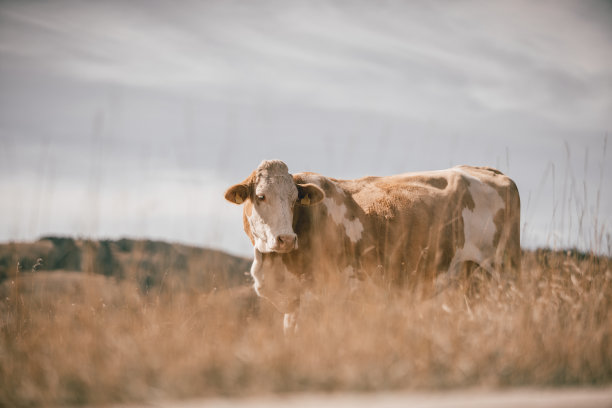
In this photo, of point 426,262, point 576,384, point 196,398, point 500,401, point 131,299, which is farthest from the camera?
point 426,262

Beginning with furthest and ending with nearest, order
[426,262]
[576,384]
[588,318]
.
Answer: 1. [426,262]
2. [588,318]
3. [576,384]

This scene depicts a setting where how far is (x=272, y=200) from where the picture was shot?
6266mm

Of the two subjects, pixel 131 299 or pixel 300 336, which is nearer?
pixel 300 336

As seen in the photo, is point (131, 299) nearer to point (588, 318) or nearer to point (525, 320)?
point (525, 320)

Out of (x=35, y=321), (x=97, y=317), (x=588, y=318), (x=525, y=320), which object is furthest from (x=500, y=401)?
(x=35, y=321)

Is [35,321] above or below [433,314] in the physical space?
below

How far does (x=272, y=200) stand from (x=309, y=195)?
1.91 feet

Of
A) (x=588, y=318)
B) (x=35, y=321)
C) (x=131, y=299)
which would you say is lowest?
(x=35, y=321)

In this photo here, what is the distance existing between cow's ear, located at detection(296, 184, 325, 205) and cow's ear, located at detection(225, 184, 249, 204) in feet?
2.34

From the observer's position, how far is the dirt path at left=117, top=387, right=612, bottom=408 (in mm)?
2736

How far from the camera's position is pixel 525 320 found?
4301 millimetres

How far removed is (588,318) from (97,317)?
4.77 metres

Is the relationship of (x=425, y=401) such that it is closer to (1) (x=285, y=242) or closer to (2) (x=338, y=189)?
(1) (x=285, y=242)

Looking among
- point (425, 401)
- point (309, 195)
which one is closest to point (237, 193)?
point (309, 195)
